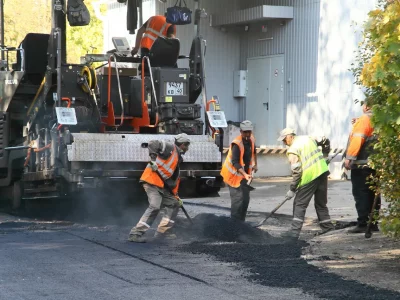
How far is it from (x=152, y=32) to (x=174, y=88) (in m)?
0.97

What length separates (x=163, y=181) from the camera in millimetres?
11148

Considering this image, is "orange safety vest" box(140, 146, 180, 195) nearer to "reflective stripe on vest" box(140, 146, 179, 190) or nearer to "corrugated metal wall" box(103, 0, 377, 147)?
"reflective stripe on vest" box(140, 146, 179, 190)

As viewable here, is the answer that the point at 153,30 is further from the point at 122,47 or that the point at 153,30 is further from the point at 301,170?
the point at 301,170

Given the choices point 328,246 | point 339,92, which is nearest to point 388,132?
point 328,246

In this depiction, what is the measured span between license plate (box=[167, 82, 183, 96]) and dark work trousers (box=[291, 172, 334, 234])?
9.38 ft

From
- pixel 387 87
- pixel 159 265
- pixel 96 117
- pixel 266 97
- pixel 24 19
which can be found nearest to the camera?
pixel 387 87

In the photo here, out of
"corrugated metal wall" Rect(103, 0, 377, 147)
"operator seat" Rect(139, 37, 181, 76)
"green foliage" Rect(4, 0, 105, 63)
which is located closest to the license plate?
"operator seat" Rect(139, 37, 181, 76)

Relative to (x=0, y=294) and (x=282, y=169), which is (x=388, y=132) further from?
(x=282, y=169)

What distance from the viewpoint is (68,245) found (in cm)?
1039

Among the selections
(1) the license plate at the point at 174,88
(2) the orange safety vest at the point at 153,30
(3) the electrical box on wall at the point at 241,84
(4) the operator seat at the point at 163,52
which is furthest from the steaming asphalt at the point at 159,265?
(3) the electrical box on wall at the point at 241,84

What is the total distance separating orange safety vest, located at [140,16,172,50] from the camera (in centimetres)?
1337

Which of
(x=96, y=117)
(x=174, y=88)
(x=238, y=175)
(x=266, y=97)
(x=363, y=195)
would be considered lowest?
(x=363, y=195)

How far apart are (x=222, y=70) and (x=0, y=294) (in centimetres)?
1726

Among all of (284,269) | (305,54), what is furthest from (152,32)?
(305,54)
